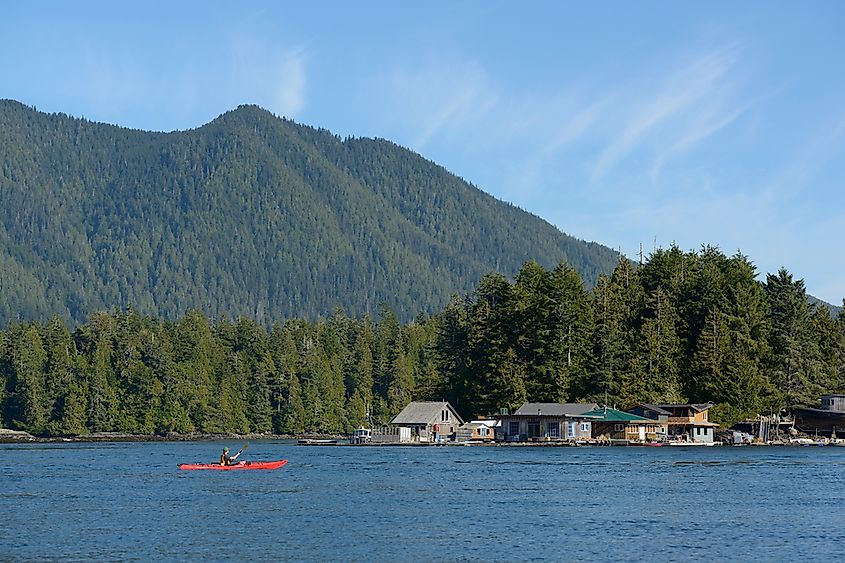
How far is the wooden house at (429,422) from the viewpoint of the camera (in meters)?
149

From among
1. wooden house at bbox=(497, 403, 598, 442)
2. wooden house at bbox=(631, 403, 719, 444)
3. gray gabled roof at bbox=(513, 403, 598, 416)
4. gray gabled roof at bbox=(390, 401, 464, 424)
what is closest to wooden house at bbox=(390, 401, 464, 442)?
gray gabled roof at bbox=(390, 401, 464, 424)

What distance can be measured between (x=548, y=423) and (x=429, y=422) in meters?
16.0

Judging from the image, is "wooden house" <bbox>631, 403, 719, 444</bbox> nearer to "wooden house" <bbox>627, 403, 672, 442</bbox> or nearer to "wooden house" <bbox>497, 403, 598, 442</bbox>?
"wooden house" <bbox>627, 403, 672, 442</bbox>

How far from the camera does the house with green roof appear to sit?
453ft

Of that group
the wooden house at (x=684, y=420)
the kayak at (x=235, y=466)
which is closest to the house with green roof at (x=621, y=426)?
the wooden house at (x=684, y=420)

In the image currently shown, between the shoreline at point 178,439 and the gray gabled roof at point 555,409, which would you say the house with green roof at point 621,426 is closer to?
the gray gabled roof at point 555,409

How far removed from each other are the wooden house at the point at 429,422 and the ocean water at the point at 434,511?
128 ft

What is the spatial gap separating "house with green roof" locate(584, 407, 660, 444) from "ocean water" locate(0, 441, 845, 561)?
2853cm

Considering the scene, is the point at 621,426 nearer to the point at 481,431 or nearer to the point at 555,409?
the point at 555,409

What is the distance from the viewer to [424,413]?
493ft

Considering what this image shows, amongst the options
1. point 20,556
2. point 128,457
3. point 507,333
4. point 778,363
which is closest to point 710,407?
point 778,363

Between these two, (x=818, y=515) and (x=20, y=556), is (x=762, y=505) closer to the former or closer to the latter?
(x=818, y=515)

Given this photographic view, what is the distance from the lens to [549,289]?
151 metres

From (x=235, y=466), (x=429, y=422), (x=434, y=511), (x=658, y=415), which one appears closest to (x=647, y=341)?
(x=658, y=415)
